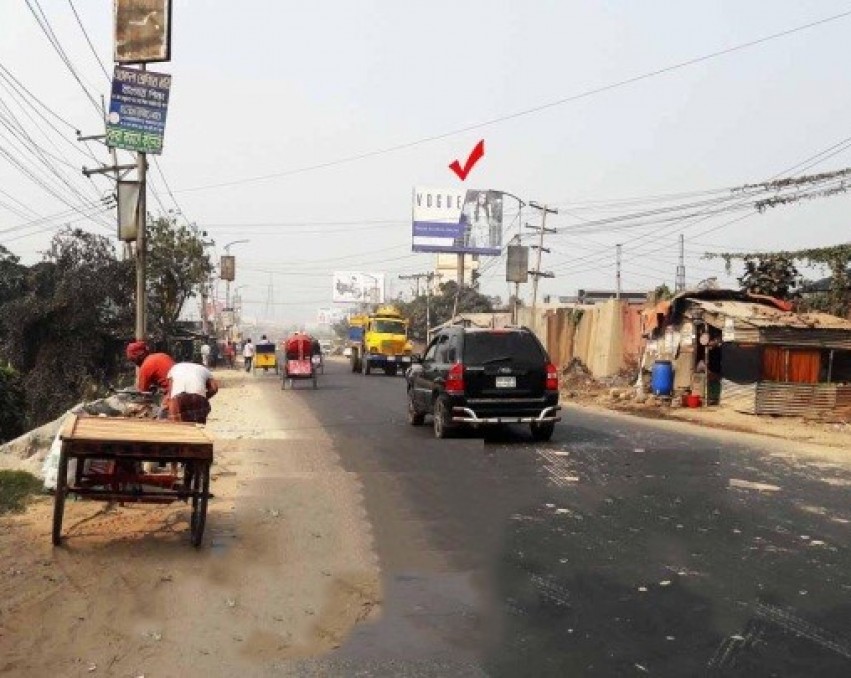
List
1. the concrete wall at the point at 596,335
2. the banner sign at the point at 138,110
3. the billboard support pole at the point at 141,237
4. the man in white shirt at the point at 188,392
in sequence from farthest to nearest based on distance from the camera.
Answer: the concrete wall at the point at 596,335 → the billboard support pole at the point at 141,237 → the banner sign at the point at 138,110 → the man in white shirt at the point at 188,392

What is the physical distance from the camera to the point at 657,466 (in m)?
11.5

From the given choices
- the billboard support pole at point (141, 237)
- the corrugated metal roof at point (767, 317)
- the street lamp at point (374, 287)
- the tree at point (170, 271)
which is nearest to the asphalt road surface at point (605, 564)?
the billboard support pole at point (141, 237)

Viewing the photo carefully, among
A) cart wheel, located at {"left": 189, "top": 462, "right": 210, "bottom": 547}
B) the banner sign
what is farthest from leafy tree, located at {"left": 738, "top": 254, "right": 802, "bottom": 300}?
cart wheel, located at {"left": 189, "top": 462, "right": 210, "bottom": 547}

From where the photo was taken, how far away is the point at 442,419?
14.0 m

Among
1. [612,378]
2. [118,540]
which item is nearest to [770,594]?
[118,540]

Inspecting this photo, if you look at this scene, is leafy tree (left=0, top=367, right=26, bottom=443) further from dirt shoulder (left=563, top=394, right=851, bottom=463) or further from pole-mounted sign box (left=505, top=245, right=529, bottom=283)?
pole-mounted sign box (left=505, top=245, right=529, bottom=283)

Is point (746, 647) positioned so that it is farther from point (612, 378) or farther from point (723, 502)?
point (612, 378)

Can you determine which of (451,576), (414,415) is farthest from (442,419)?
(451,576)

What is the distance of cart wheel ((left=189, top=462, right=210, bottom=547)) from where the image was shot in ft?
22.5

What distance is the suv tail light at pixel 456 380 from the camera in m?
13.6

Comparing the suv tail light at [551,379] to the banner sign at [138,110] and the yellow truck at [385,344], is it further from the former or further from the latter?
the yellow truck at [385,344]

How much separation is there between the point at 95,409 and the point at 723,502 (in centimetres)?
675

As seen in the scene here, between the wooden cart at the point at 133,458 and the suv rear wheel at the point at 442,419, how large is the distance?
263 inches

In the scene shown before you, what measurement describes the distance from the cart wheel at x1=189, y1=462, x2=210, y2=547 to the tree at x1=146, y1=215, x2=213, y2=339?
30.5 m
